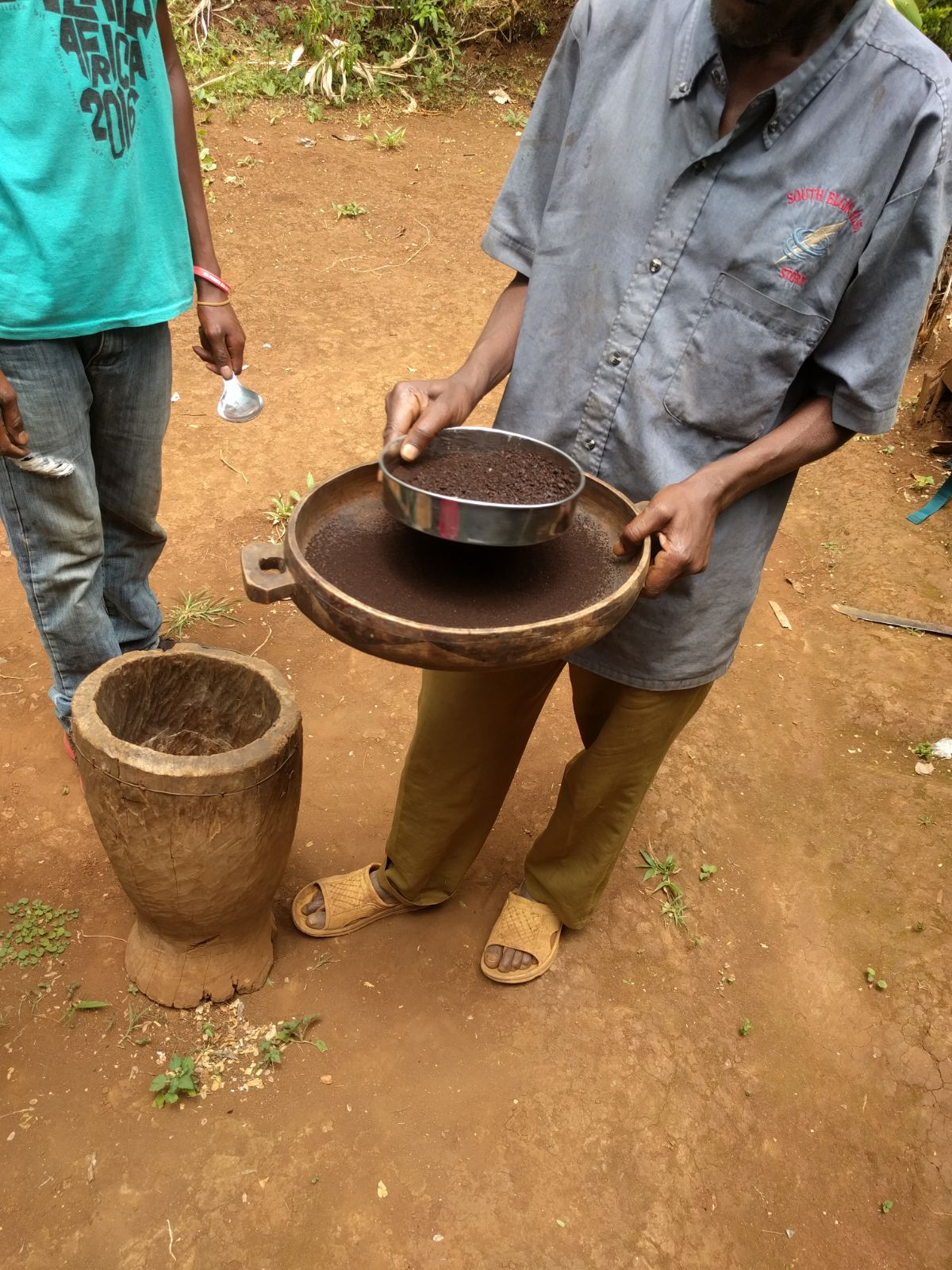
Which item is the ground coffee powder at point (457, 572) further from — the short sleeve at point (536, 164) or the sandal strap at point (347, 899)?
the sandal strap at point (347, 899)

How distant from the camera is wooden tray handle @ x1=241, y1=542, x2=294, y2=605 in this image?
1.53 meters

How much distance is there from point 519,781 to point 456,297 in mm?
3669

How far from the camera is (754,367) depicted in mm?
1646

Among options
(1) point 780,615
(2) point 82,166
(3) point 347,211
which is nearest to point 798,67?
(2) point 82,166

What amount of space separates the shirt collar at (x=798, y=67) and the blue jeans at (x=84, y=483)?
139 centimetres

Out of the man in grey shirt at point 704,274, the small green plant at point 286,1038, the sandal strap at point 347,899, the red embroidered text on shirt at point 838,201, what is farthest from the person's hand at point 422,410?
the small green plant at point 286,1038

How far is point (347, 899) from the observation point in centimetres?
251

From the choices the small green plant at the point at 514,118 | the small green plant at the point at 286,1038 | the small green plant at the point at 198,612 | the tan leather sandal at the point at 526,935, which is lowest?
the small green plant at the point at 198,612

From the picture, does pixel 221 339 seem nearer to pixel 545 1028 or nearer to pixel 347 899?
pixel 347 899

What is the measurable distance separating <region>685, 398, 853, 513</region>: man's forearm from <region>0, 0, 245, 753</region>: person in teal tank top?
4.72ft

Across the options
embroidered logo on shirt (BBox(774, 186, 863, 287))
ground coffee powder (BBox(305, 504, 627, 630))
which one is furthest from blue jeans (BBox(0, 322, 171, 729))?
embroidered logo on shirt (BBox(774, 186, 863, 287))

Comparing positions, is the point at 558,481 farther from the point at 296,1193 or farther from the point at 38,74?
the point at 296,1193

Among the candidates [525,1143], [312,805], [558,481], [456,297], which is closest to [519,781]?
[312,805]

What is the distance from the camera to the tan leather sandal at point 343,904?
98.5 inches
